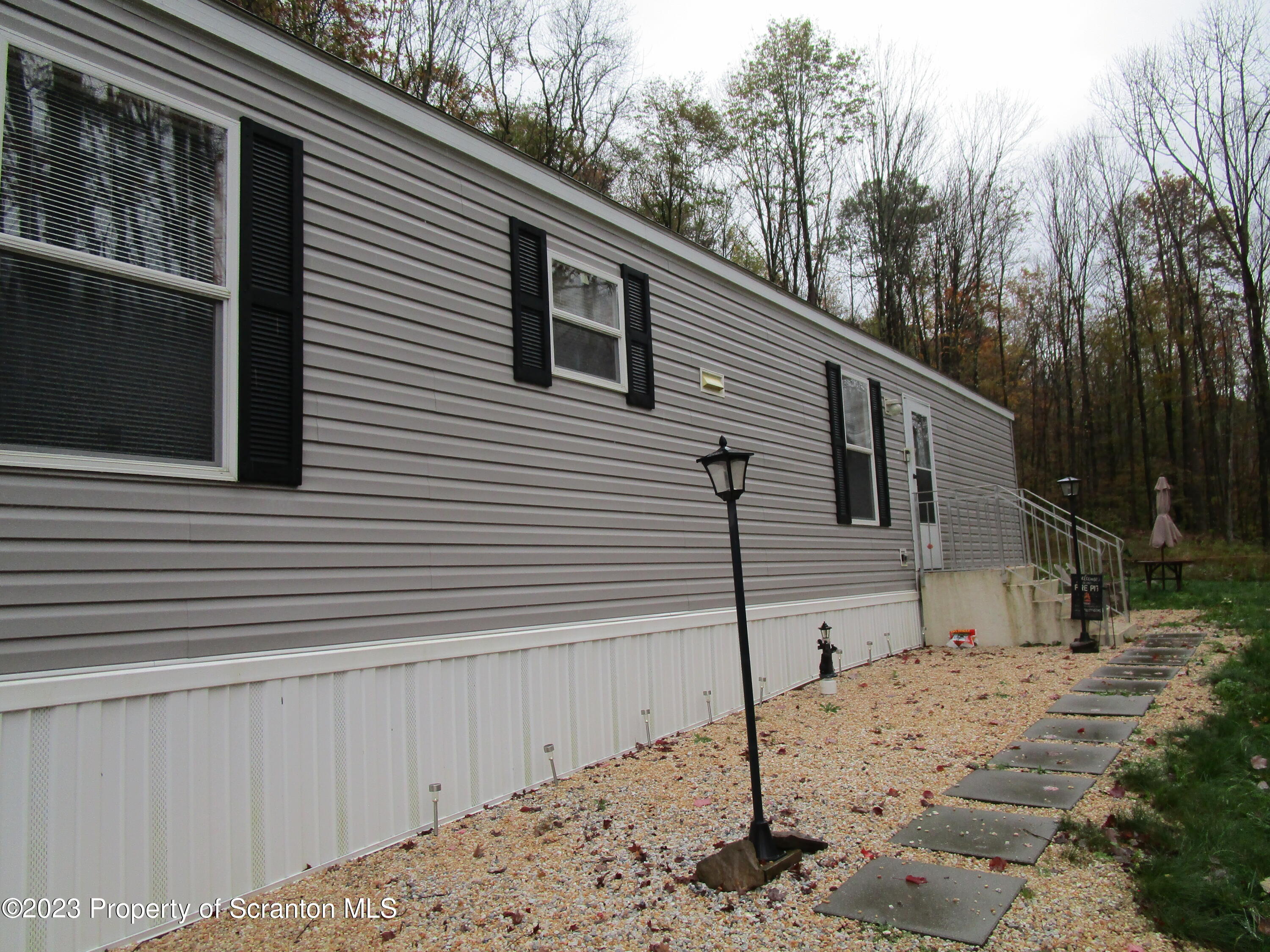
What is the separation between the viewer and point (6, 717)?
2.76 meters

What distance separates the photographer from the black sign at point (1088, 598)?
8688mm

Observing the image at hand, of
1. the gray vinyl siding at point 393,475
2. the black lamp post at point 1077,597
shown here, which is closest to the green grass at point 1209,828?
the black lamp post at point 1077,597

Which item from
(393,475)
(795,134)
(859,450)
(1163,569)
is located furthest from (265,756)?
(795,134)

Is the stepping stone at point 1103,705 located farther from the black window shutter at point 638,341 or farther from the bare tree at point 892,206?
the bare tree at point 892,206

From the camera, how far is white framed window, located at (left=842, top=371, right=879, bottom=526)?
899 cm

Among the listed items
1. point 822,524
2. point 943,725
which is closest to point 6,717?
point 943,725

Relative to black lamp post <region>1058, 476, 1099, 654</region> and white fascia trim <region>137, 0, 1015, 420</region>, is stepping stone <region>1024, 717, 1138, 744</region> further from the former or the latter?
white fascia trim <region>137, 0, 1015, 420</region>

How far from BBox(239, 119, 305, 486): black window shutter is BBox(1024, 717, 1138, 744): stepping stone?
4.85 m

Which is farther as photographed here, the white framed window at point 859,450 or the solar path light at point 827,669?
the white framed window at point 859,450

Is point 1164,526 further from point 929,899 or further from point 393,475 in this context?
point 393,475

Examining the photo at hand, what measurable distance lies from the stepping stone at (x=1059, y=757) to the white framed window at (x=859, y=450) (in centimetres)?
401

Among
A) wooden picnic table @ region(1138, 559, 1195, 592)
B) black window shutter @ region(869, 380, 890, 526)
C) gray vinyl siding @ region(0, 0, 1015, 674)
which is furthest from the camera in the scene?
wooden picnic table @ region(1138, 559, 1195, 592)

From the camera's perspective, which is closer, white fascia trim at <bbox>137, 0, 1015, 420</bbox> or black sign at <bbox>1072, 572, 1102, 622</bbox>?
white fascia trim at <bbox>137, 0, 1015, 420</bbox>

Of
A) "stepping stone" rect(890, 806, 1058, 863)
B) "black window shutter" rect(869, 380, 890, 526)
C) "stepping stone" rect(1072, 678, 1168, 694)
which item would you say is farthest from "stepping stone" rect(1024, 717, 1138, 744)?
"black window shutter" rect(869, 380, 890, 526)
